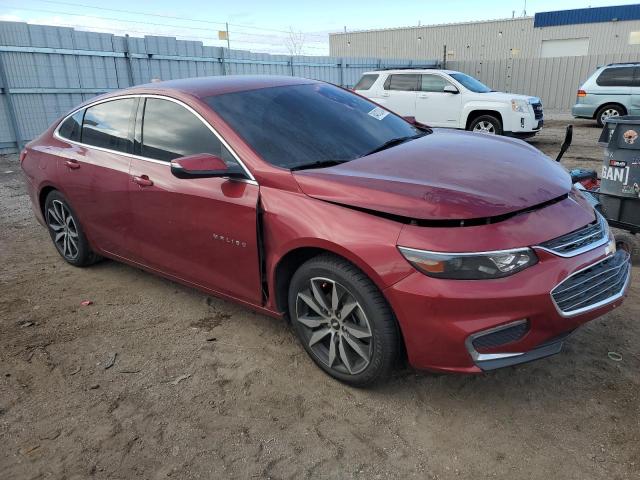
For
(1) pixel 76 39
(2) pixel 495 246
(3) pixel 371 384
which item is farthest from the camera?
(1) pixel 76 39

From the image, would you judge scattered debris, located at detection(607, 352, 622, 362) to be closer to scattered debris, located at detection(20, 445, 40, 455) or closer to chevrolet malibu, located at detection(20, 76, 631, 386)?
chevrolet malibu, located at detection(20, 76, 631, 386)

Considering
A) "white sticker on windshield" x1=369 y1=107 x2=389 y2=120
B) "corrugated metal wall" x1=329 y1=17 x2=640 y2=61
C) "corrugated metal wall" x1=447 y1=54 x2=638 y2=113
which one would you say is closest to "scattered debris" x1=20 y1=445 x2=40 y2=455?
"white sticker on windshield" x1=369 y1=107 x2=389 y2=120

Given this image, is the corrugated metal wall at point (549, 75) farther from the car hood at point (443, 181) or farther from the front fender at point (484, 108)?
the car hood at point (443, 181)

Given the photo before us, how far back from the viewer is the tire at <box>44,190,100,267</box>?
452cm

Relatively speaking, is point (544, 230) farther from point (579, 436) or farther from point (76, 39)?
point (76, 39)

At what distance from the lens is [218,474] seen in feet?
7.63

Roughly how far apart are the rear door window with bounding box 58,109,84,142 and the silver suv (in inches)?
541

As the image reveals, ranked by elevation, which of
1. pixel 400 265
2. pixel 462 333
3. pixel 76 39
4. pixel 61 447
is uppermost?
pixel 76 39

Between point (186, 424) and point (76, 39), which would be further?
point (76, 39)

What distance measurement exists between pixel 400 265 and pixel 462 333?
0.42m

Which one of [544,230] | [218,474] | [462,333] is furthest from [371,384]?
[544,230]

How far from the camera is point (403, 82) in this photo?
40.3 ft

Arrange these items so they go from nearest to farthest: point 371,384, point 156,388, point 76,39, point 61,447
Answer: point 61,447
point 371,384
point 156,388
point 76,39

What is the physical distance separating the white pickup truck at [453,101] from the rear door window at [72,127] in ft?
24.3
